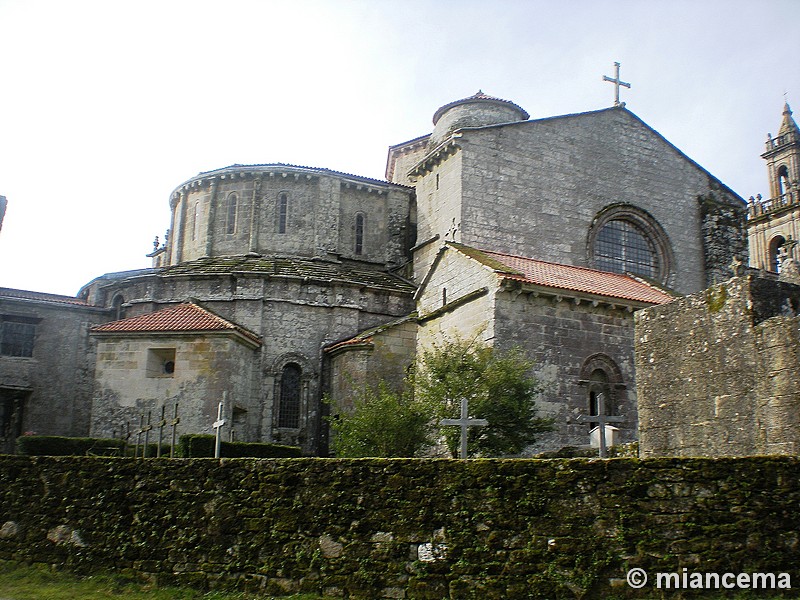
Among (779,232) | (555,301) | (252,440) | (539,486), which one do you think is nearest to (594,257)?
(555,301)

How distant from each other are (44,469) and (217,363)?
12986 millimetres

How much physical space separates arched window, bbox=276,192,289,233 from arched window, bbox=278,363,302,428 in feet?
22.5

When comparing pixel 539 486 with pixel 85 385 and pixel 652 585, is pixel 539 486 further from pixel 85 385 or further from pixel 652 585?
pixel 85 385

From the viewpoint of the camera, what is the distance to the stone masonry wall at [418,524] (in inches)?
314

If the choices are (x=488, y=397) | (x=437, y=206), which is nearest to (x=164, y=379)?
(x=488, y=397)

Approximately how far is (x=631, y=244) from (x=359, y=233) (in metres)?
10.9

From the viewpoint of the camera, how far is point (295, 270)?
93.9ft

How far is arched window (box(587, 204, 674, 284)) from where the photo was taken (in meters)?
29.0

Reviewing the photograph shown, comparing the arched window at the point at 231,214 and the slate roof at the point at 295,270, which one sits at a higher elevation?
the arched window at the point at 231,214

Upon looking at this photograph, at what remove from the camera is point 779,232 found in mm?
56031

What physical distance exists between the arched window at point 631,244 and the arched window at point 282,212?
1204 cm

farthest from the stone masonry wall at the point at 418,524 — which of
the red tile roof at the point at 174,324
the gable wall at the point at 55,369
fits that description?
the gable wall at the point at 55,369

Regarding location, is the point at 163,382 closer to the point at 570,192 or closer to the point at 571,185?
the point at 570,192

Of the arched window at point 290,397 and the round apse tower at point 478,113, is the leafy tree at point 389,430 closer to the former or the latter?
the arched window at point 290,397
